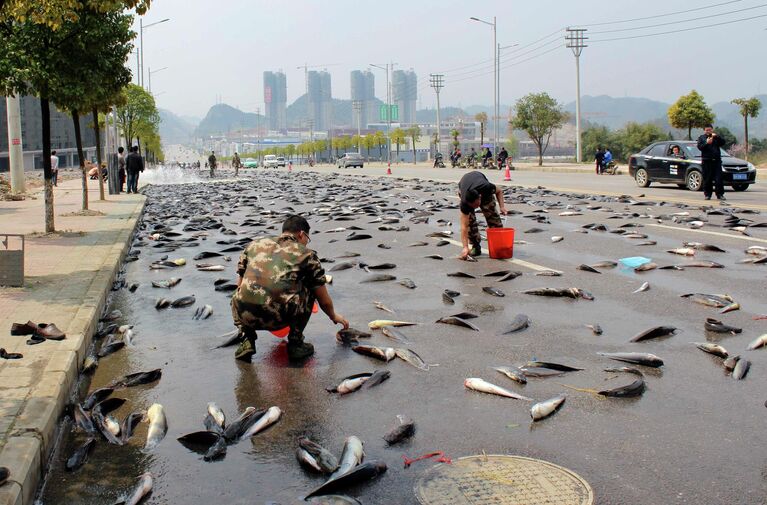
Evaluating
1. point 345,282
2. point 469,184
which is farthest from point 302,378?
point 469,184

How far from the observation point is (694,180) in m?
26.4

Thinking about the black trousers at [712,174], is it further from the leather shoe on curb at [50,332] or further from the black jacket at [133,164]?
the black jacket at [133,164]

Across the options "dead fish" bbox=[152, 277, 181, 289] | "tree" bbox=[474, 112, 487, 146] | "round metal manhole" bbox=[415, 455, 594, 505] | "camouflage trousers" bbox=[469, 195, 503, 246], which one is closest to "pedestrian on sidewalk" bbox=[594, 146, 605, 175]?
"camouflage trousers" bbox=[469, 195, 503, 246]

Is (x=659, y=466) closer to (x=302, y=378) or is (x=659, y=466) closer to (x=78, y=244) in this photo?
(x=302, y=378)

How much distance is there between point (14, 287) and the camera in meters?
9.26

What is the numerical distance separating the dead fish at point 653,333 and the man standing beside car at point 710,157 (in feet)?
48.2

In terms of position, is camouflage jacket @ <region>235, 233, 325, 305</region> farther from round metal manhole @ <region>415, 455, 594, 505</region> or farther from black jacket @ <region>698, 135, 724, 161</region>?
black jacket @ <region>698, 135, 724, 161</region>

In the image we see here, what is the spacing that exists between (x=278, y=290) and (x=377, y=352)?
0.95 meters

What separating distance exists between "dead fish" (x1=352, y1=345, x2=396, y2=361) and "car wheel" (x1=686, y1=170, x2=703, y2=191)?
22.3 meters

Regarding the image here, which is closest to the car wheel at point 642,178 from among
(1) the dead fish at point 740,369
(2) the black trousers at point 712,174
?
(2) the black trousers at point 712,174

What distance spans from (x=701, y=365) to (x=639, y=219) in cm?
1138

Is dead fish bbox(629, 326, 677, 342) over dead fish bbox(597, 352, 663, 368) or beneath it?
over

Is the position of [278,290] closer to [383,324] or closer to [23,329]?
[383,324]

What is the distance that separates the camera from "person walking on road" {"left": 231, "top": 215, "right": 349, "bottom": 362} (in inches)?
255
